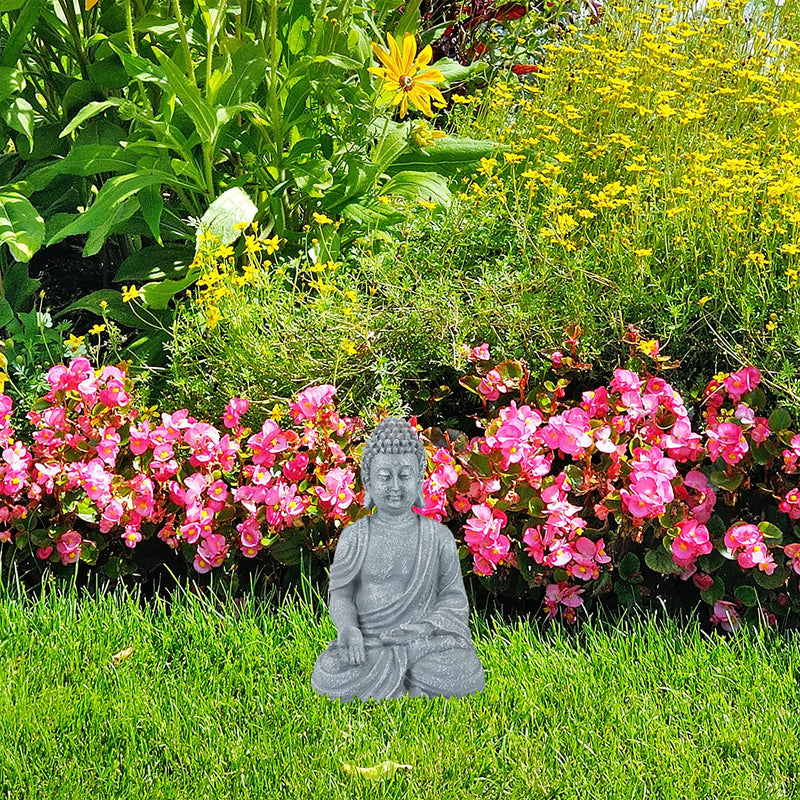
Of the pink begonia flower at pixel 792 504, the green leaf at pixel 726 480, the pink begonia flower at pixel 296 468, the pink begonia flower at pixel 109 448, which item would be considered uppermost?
the green leaf at pixel 726 480

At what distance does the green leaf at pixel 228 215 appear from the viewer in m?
3.09

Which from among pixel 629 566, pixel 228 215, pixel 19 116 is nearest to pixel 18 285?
pixel 19 116

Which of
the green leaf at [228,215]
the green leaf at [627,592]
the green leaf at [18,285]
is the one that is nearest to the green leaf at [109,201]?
the green leaf at [228,215]

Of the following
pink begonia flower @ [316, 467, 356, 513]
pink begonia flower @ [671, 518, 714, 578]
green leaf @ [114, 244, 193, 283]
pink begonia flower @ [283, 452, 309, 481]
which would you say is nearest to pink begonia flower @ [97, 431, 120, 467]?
pink begonia flower @ [283, 452, 309, 481]

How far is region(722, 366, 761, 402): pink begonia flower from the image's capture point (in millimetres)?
2600

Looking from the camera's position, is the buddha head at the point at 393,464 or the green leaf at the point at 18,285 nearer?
the buddha head at the point at 393,464

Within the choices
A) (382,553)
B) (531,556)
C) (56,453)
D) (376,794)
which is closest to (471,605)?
(531,556)

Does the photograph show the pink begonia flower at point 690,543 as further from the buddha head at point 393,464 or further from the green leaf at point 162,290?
the green leaf at point 162,290

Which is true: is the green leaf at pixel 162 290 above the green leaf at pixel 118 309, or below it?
above

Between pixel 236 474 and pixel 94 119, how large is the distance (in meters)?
1.43

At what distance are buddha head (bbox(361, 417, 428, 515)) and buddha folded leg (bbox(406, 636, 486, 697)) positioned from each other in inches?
11.0

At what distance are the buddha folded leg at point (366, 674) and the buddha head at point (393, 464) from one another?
0.29 m

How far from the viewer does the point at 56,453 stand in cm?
279

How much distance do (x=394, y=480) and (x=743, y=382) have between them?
1057mm
